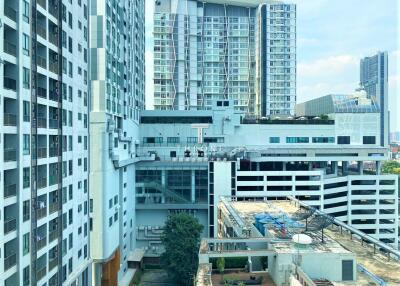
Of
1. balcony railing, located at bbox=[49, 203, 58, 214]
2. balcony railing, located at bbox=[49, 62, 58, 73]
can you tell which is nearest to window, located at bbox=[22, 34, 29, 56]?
balcony railing, located at bbox=[49, 62, 58, 73]

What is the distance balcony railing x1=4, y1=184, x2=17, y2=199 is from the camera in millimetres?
23031

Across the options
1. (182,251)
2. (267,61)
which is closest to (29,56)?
(182,251)

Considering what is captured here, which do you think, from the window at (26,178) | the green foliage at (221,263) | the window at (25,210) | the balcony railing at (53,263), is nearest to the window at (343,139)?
the green foliage at (221,263)

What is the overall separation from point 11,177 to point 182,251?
24988mm

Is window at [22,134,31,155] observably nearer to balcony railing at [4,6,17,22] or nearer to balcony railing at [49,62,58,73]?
balcony railing at [49,62,58,73]

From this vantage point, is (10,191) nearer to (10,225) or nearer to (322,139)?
(10,225)

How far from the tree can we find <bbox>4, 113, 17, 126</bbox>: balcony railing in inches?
1033

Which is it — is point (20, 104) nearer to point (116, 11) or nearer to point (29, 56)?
point (29, 56)

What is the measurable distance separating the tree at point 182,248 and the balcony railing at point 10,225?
2383 centimetres

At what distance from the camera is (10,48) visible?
23.7 meters

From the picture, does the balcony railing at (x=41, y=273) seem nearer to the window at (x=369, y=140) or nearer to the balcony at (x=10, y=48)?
the balcony at (x=10, y=48)

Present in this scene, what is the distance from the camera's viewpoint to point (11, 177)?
24203 mm

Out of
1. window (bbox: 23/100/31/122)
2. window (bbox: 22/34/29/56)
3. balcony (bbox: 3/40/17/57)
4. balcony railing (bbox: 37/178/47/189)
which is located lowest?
balcony railing (bbox: 37/178/47/189)

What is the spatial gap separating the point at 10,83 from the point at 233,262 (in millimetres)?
18148
